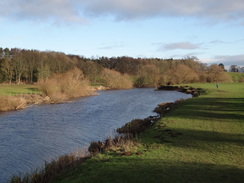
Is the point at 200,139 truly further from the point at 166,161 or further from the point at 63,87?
the point at 63,87

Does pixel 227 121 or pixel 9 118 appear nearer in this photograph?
pixel 227 121

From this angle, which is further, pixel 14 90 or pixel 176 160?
pixel 14 90

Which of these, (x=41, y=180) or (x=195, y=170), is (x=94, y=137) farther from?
(x=195, y=170)

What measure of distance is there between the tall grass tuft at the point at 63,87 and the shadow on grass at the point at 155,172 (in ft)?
116

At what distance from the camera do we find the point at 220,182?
7.34 m

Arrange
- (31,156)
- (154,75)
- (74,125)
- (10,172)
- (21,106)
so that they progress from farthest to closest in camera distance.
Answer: (154,75)
(21,106)
(74,125)
(31,156)
(10,172)

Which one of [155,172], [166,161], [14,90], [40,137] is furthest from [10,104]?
[155,172]

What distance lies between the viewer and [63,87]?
160ft

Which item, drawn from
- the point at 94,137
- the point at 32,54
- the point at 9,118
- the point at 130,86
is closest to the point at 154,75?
the point at 130,86

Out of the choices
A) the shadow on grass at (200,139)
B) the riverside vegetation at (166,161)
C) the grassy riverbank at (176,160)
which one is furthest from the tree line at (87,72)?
the grassy riverbank at (176,160)

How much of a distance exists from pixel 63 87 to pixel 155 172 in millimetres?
42692

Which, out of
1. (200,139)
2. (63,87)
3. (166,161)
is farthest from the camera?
(63,87)

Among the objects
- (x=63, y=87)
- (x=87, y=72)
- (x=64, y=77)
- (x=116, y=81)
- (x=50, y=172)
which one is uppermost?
(x=87, y=72)

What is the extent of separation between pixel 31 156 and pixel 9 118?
14309mm
